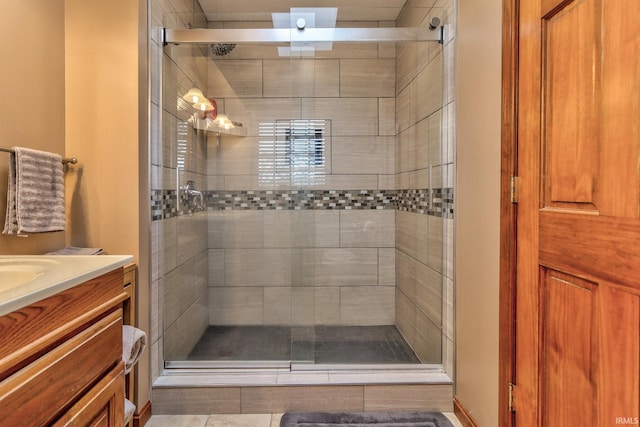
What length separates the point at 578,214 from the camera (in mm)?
1056

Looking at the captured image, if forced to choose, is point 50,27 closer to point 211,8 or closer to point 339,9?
point 211,8

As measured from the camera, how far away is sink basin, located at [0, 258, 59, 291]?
101 cm

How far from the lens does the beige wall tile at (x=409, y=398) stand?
188 centimetres

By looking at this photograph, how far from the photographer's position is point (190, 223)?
8.14 feet

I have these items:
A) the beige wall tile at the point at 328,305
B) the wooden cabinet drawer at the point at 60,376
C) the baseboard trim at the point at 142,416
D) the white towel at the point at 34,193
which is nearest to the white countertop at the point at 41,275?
the wooden cabinet drawer at the point at 60,376

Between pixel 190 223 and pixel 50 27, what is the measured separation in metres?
1.33

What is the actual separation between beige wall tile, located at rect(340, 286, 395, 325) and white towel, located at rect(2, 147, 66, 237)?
197 cm

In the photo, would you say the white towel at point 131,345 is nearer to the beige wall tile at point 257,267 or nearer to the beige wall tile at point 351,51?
the beige wall tile at point 257,267

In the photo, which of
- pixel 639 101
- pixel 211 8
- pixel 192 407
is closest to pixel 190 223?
pixel 192 407

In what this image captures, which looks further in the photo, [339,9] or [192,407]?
[339,9]

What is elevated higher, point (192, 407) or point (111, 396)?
point (111, 396)

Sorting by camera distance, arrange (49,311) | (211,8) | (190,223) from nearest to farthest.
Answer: (49,311) < (190,223) < (211,8)

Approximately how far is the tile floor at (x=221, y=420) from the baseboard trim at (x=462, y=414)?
3 centimetres

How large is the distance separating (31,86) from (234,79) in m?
1.45
